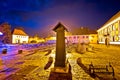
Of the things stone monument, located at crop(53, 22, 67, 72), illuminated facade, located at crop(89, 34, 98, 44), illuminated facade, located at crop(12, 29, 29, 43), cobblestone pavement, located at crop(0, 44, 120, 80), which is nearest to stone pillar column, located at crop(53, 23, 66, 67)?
stone monument, located at crop(53, 22, 67, 72)

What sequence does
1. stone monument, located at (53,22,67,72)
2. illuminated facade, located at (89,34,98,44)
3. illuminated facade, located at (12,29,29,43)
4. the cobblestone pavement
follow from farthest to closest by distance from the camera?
illuminated facade, located at (89,34,98,44) → illuminated facade, located at (12,29,29,43) → stone monument, located at (53,22,67,72) → the cobblestone pavement

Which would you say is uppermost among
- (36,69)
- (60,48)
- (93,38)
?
(93,38)

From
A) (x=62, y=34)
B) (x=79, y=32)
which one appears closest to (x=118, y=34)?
(x=62, y=34)

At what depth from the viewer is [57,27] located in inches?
392

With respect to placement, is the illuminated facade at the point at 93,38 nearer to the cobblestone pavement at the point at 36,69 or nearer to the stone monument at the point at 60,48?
the cobblestone pavement at the point at 36,69

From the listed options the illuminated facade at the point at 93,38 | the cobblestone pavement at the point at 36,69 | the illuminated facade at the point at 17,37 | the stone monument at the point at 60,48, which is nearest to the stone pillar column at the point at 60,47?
the stone monument at the point at 60,48

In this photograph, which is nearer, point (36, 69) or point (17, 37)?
point (36, 69)

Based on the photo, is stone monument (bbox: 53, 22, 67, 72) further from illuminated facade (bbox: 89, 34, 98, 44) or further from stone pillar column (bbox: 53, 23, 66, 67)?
illuminated facade (bbox: 89, 34, 98, 44)

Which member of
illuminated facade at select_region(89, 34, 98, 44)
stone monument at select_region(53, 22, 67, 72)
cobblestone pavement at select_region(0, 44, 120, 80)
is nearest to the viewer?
cobblestone pavement at select_region(0, 44, 120, 80)

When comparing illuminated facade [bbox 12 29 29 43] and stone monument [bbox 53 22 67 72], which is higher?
illuminated facade [bbox 12 29 29 43]

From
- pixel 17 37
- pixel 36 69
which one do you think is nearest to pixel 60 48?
pixel 36 69

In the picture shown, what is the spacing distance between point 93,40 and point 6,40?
4828 centimetres

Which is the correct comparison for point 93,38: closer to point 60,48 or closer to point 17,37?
point 17,37

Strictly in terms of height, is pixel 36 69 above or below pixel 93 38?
below
